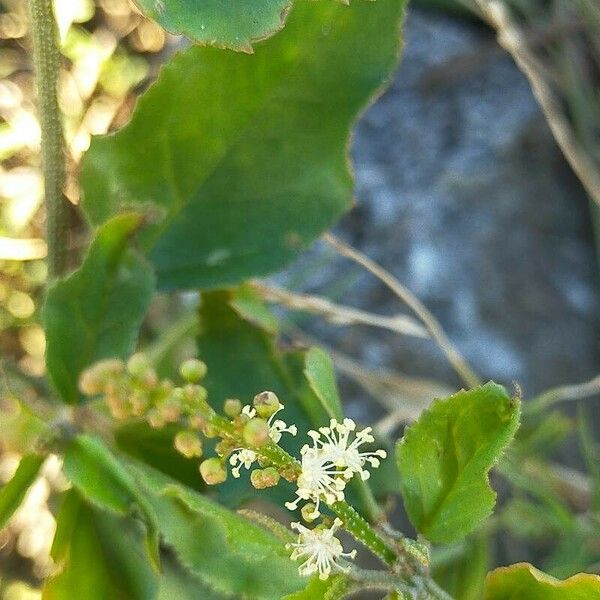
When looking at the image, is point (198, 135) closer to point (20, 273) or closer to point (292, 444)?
point (292, 444)

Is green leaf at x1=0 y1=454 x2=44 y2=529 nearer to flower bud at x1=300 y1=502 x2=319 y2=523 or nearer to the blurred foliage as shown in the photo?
flower bud at x1=300 y1=502 x2=319 y2=523

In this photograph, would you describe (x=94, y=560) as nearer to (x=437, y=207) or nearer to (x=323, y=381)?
(x=323, y=381)

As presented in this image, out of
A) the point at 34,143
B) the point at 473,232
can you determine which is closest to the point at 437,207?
the point at 473,232

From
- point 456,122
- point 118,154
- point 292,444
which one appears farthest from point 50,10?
point 456,122

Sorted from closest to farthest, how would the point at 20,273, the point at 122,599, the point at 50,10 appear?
the point at 50,10 < the point at 122,599 < the point at 20,273

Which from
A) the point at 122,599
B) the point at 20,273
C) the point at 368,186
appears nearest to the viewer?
the point at 122,599

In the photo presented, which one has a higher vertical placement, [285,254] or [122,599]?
[285,254]

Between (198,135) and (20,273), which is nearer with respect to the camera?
(198,135)

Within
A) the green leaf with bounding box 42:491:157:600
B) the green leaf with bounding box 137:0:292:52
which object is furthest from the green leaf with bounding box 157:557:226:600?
the green leaf with bounding box 137:0:292:52
